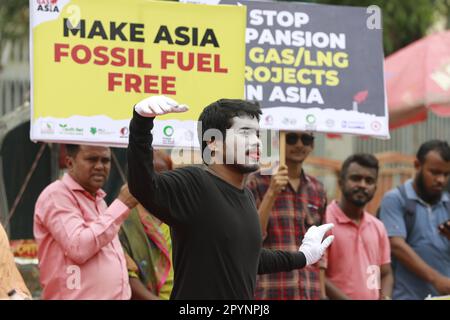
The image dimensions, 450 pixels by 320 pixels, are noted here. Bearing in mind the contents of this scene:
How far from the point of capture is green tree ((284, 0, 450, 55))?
53.5 ft

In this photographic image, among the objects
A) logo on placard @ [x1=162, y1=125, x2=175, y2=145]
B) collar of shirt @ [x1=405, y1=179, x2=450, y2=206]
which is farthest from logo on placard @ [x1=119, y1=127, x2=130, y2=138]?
collar of shirt @ [x1=405, y1=179, x2=450, y2=206]

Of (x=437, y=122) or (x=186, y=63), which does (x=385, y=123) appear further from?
(x=437, y=122)

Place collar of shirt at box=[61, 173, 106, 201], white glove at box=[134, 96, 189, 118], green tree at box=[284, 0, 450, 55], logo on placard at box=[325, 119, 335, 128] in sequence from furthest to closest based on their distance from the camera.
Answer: green tree at box=[284, 0, 450, 55], logo on placard at box=[325, 119, 335, 128], collar of shirt at box=[61, 173, 106, 201], white glove at box=[134, 96, 189, 118]

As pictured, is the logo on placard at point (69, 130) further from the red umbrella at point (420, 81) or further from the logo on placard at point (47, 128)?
the red umbrella at point (420, 81)

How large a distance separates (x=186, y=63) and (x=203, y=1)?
1.82 ft

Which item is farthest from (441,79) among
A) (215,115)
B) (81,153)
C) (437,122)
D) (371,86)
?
(437,122)

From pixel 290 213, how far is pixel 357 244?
0.90 meters

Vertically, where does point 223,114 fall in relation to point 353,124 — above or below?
below

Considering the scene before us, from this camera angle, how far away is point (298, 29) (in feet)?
26.1

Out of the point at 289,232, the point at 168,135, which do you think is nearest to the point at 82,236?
the point at 168,135

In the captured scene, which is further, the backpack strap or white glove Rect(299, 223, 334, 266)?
the backpack strap

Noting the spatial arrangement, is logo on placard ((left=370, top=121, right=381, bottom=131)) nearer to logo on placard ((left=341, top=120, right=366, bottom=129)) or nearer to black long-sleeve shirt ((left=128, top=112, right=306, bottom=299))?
logo on placard ((left=341, top=120, right=366, bottom=129))

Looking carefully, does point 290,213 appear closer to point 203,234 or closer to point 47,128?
point 47,128

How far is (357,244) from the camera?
8.70 meters
